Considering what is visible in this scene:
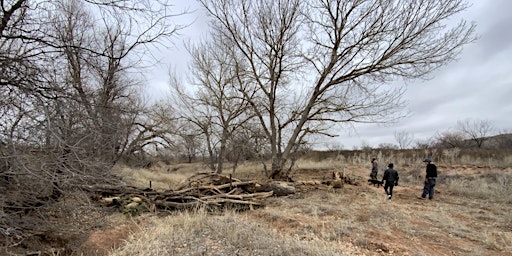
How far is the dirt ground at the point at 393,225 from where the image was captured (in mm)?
5234

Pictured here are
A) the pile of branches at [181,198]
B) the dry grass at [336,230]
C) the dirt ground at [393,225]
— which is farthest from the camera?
the pile of branches at [181,198]

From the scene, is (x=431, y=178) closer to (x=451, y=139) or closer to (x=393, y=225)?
(x=393, y=225)

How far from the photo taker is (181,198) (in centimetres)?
881

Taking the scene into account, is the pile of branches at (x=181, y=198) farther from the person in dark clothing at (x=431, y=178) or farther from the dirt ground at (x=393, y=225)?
the person in dark clothing at (x=431, y=178)

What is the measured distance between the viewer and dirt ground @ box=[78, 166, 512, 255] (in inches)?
206

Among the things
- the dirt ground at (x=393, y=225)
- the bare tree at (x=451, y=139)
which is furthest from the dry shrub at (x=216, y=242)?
the bare tree at (x=451, y=139)

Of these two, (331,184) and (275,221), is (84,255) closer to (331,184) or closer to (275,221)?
(275,221)

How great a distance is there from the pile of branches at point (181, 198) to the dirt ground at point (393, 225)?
0.79 metres

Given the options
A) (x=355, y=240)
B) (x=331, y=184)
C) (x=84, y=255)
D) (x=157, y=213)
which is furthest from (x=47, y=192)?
(x=331, y=184)

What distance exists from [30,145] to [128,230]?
11.2ft

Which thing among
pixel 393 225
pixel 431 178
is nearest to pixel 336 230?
pixel 393 225

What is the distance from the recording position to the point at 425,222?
7250 millimetres

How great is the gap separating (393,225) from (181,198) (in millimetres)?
6092

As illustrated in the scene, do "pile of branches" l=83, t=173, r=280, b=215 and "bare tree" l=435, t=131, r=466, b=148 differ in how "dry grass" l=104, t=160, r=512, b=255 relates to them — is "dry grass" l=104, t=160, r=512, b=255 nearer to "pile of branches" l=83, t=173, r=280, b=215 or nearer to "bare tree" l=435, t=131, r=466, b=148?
"pile of branches" l=83, t=173, r=280, b=215
